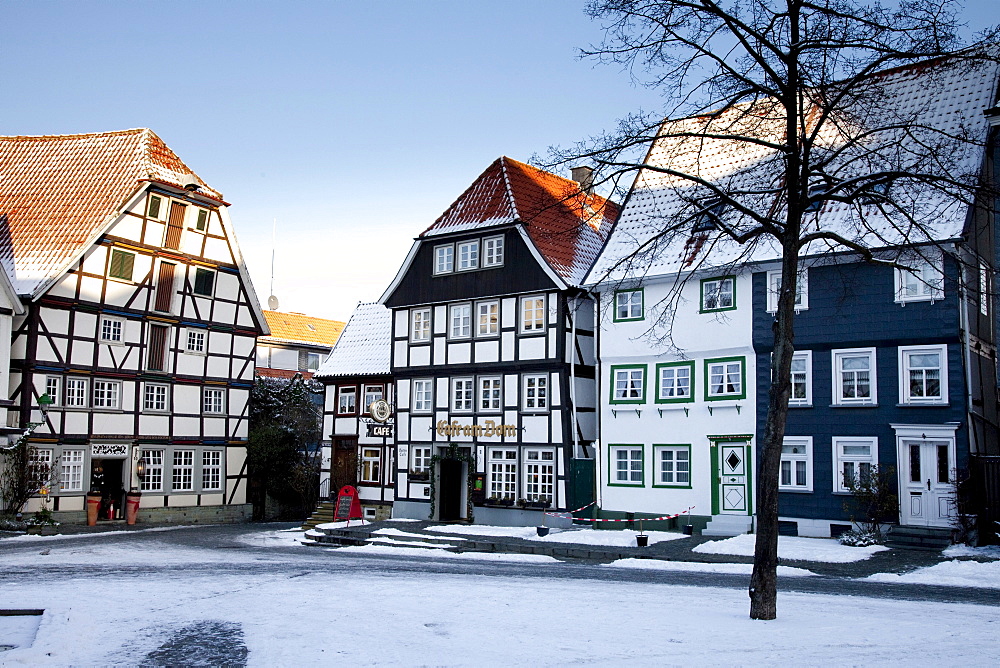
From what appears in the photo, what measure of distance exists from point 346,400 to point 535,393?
9.88 meters

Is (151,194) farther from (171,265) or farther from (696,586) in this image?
(696,586)

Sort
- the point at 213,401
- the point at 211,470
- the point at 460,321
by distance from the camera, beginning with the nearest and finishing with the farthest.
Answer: the point at 460,321 → the point at 211,470 → the point at 213,401

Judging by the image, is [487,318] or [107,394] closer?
[487,318]

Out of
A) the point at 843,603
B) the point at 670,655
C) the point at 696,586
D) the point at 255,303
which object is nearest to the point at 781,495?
the point at 696,586

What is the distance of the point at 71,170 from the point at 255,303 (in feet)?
28.8

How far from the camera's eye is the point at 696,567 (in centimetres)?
2148

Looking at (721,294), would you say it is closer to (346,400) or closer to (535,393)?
(535,393)

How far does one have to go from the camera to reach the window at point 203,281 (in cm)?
3944

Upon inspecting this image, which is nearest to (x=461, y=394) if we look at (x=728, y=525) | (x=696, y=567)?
(x=728, y=525)

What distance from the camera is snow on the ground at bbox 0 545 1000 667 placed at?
10992mm

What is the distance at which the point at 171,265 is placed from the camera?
38.5 metres

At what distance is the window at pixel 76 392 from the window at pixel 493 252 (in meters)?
15.0

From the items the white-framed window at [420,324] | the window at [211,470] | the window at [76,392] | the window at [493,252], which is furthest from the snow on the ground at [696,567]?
the window at [211,470]

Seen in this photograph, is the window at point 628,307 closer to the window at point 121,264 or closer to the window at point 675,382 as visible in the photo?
the window at point 675,382
